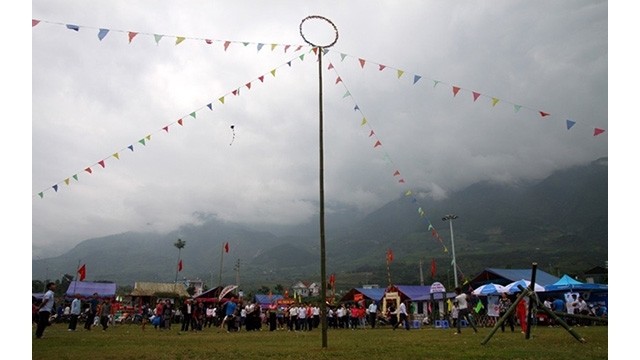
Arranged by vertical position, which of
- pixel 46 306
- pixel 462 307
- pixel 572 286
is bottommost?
pixel 572 286

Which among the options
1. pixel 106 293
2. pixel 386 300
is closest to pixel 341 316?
pixel 386 300

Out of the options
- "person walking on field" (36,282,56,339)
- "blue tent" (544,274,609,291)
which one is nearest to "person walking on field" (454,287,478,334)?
"blue tent" (544,274,609,291)

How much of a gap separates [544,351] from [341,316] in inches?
958

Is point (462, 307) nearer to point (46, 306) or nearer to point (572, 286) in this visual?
point (46, 306)

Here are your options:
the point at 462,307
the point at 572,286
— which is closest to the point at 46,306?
the point at 462,307

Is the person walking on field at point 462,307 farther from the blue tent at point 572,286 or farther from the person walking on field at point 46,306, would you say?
the person walking on field at point 46,306

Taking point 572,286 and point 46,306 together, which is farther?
point 572,286

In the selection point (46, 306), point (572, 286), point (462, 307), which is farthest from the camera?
point (572, 286)

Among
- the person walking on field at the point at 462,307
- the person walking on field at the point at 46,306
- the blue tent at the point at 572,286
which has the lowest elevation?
the blue tent at the point at 572,286

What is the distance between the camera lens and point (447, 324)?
33250mm

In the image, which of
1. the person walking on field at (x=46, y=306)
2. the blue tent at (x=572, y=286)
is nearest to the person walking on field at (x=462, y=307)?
the blue tent at (x=572, y=286)

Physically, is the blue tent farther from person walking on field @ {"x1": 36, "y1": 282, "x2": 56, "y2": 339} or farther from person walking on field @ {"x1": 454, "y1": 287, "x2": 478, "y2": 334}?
person walking on field @ {"x1": 36, "y1": 282, "x2": 56, "y2": 339}
